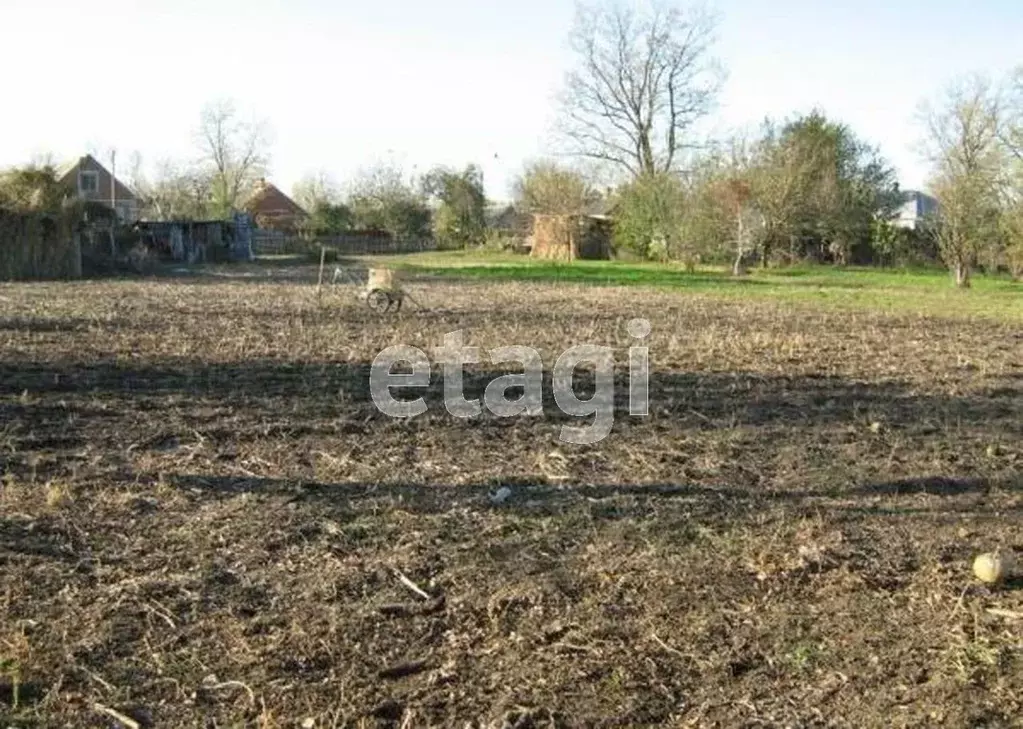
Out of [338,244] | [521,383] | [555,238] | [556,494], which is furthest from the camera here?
[338,244]

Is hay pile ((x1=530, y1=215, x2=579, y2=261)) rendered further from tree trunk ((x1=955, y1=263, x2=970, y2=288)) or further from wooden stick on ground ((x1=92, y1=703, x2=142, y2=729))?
wooden stick on ground ((x1=92, y1=703, x2=142, y2=729))

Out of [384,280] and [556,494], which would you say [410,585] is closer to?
[556,494]

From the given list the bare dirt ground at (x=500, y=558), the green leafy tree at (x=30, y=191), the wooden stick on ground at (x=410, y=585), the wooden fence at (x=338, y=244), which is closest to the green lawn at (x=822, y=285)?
the green leafy tree at (x=30, y=191)

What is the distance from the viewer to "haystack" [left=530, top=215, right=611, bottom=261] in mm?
49562

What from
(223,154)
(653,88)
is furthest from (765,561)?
(223,154)

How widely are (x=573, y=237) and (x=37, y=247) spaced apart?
27.0m

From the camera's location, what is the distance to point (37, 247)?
93.4ft

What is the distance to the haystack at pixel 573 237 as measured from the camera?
49.6 metres

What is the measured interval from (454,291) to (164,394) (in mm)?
14891

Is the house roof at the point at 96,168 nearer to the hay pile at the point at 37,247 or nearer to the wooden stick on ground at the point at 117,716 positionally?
the hay pile at the point at 37,247

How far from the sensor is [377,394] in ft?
28.1

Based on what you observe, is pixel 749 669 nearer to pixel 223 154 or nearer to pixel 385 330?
pixel 385 330

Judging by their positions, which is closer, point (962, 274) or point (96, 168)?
point (962, 274)

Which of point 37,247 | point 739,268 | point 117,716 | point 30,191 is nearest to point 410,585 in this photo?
point 117,716
